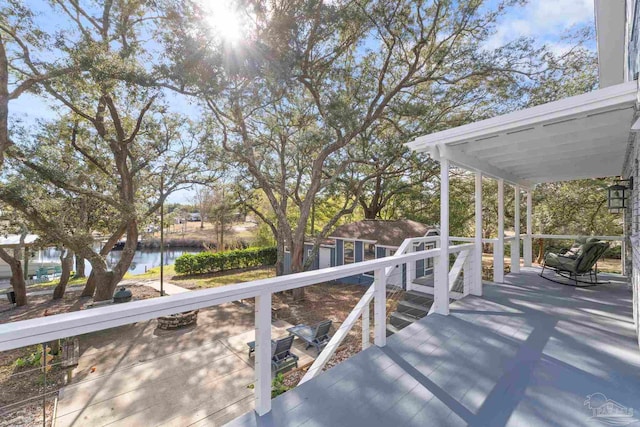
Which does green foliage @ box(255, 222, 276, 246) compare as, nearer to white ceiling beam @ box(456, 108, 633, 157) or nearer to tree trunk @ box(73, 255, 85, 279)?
tree trunk @ box(73, 255, 85, 279)

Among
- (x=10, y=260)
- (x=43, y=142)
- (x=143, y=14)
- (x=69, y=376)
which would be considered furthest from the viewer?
(x=10, y=260)

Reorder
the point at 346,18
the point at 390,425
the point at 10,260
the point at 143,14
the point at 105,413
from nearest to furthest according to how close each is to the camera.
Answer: the point at 390,425, the point at 105,413, the point at 346,18, the point at 143,14, the point at 10,260

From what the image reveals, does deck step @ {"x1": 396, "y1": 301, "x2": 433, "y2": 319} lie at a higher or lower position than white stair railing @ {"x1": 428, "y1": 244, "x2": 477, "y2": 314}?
lower

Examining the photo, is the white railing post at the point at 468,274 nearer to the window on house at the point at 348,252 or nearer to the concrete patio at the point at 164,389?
the concrete patio at the point at 164,389

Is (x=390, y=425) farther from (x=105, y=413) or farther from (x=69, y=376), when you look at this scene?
(x=69, y=376)

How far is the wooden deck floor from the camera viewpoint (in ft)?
6.72

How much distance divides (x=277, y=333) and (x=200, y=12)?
27.3 feet

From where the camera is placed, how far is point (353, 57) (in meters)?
9.56

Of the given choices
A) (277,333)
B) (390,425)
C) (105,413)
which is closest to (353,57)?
(277,333)

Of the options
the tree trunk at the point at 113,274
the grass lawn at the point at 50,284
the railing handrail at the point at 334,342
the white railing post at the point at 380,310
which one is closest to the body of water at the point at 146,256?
the grass lawn at the point at 50,284

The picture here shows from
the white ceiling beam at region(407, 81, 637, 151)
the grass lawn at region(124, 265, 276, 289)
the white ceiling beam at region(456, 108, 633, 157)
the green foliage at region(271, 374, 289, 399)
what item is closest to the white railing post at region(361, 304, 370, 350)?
the green foliage at region(271, 374, 289, 399)

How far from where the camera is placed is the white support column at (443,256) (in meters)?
4.07

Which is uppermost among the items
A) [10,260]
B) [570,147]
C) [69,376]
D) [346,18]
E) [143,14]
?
[143,14]

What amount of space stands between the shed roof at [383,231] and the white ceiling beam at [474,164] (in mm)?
6856
